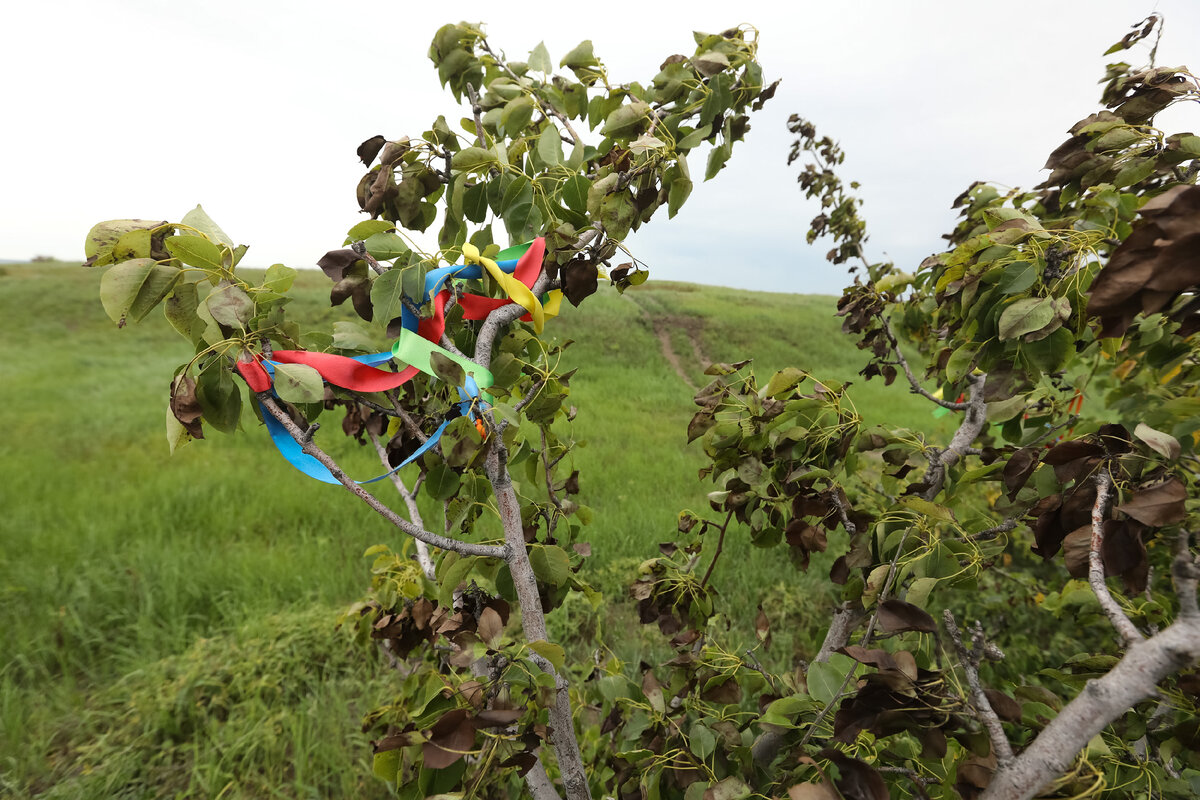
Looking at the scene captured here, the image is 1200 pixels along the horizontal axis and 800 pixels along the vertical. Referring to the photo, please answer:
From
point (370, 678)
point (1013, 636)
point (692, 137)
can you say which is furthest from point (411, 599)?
point (1013, 636)

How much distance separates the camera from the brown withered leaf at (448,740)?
716 millimetres

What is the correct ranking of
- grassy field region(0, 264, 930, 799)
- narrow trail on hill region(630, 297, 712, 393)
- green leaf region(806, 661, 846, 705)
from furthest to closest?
1. narrow trail on hill region(630, 297, 712, 393)
2. grassy field region(0, 264, 930, 799)
3. green leaf region(806, 661, 846, 705)

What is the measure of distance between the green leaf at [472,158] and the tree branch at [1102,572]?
99 cm

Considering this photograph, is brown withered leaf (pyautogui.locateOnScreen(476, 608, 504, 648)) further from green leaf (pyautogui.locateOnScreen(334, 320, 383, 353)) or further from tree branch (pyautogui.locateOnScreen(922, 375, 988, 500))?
tree branch (pyautogui.locateOnScreen(922, 375, 988, 500))

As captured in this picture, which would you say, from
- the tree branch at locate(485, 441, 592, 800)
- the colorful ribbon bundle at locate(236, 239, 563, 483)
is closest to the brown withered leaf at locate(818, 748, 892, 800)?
the tree branch at locate(485, 441, 592, 800)

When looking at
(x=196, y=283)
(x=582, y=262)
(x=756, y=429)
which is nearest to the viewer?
(x=196, y=283)

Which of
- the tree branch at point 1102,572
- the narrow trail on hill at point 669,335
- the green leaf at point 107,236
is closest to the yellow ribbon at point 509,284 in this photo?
the green leaf at point 107,236

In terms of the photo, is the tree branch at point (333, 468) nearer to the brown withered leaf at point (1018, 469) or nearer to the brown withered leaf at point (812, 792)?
the brown withered leaf at point (812, 792)

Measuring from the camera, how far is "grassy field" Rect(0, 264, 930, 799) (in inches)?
85.8

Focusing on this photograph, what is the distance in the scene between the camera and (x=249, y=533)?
3834 mm

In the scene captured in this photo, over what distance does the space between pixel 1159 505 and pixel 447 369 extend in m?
0.87

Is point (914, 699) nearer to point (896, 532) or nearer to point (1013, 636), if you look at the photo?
point (896, 532)

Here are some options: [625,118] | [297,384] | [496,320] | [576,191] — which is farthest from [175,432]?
[625,118]

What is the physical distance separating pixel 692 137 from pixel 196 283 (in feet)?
2.88
